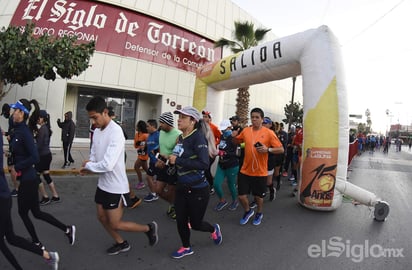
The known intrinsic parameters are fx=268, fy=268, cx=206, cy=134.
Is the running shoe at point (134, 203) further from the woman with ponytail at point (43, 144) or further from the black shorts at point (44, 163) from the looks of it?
the black shorts at point (44, 163)

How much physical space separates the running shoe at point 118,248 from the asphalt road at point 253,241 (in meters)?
0.07

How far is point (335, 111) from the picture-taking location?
4992 mm

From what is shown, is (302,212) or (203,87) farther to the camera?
(203,87)

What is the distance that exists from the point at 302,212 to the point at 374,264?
73.6 inches

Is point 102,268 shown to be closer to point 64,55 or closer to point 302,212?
point 302,212

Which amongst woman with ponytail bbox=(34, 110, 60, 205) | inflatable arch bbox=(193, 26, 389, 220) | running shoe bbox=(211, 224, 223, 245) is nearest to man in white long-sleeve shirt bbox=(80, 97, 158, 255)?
Result: running shoe bbox=(211, 224, 223, 245)

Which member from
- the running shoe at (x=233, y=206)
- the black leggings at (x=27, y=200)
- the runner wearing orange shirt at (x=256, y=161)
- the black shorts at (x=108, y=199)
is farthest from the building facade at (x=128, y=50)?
the black shorts at (x=108, y=199)

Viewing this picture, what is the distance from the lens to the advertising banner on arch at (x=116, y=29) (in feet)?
38.0

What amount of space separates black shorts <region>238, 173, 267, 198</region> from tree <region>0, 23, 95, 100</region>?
6.90 m

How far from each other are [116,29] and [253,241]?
1201cm

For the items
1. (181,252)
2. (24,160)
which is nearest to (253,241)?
(181,252)

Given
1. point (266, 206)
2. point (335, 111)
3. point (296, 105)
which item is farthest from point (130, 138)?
point (296, 105)

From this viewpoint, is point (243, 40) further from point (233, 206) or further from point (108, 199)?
point (108, 199)

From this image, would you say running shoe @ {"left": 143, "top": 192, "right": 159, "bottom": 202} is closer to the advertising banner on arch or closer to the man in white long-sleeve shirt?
the man in white long-sleeve shirt
